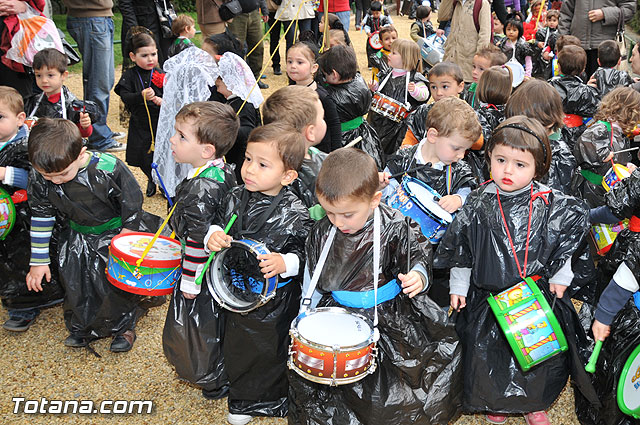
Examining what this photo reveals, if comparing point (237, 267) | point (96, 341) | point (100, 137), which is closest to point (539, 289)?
point (237, 267)

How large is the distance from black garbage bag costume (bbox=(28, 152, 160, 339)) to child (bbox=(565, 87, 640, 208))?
292cm

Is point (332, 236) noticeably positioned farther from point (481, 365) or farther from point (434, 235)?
point (481, 365)

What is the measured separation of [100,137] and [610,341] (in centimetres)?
579

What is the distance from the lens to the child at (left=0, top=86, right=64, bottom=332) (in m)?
3.58

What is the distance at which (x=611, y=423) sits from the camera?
2664mm

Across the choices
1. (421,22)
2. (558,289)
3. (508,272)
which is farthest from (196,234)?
(421,22)

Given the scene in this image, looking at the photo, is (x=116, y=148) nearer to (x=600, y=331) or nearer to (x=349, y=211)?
(x=349, y=211)

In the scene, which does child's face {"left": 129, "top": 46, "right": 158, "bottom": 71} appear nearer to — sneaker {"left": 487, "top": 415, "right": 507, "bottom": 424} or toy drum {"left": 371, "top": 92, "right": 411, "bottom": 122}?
toy drum {"left": 371, "top": 92, "right": 411, "bottom": 122}

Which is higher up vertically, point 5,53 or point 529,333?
point 529,333

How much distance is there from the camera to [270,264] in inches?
96.3

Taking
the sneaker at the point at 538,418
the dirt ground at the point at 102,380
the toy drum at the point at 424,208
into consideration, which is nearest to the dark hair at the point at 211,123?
the toy drum at the point at 424,208

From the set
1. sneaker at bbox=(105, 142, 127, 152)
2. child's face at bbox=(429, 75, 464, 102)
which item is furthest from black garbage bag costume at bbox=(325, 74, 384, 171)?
sneaker at bbox=(105, 142, 127, 152)

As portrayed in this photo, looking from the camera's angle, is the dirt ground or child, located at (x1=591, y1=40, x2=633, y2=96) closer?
the dirt ground

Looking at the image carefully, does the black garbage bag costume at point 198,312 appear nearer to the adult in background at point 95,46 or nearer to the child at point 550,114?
the child at point 550,114
